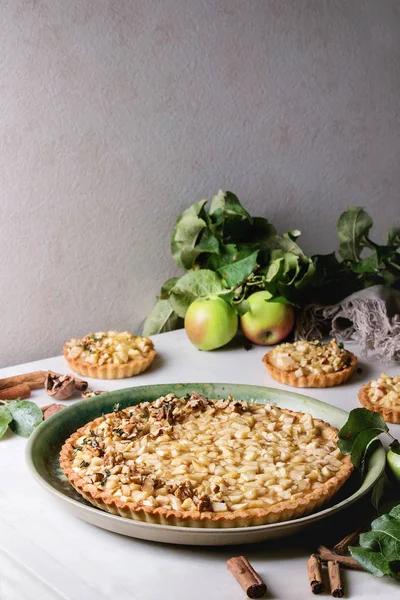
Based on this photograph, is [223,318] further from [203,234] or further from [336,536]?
[336,536]

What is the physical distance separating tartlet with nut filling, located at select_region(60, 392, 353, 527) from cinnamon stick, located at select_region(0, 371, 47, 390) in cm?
34

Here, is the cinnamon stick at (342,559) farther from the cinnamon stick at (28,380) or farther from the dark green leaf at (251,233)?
the dark green leaf at (251,233)

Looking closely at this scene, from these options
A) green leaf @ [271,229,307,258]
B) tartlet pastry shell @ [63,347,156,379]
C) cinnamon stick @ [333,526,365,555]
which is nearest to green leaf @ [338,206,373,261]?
green leaf @ [271,229,307,258]

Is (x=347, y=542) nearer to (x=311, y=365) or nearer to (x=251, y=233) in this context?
(x=311, y=365)

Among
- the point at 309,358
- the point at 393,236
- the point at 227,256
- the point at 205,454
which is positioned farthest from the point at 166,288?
the point at 205,454

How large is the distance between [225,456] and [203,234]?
102 cm

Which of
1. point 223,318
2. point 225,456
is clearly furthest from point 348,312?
point 225,456

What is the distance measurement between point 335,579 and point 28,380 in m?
0.92

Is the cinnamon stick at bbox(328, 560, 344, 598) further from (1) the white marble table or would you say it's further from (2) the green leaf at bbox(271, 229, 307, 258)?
(2) the green leaf at bbox(271, 229, 307, 258)

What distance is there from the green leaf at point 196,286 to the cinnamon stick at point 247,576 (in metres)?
1.04

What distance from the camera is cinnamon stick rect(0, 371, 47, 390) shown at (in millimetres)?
1663

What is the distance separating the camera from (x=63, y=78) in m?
1.89

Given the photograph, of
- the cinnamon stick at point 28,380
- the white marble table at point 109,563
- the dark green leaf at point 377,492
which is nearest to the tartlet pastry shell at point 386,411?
the dark green leaf at point 377,492

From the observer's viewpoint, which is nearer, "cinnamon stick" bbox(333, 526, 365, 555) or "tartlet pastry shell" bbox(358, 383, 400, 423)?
"cinnamon stick" bbox(333, 526, 365, 555)
